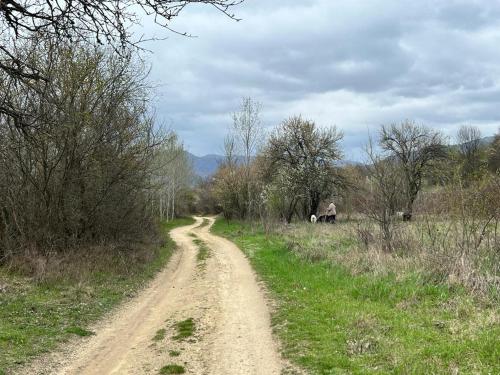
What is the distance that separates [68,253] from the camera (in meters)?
14.9

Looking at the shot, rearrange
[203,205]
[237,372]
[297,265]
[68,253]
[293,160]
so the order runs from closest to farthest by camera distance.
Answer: [237,372]
[68,253]
[297,265]
[293,160]
[203,205]

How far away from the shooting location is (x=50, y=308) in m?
10.1

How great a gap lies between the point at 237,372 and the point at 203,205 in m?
82.2

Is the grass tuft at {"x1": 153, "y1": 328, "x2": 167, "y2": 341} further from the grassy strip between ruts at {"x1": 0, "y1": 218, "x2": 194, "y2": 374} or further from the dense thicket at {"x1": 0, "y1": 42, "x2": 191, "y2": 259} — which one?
the dense thicket at {"x1": 0, "y1": 42, "x2": 191, "y2": 259}

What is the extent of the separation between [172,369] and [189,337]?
170cm

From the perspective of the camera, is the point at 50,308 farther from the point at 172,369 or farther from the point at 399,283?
the point at 399,283

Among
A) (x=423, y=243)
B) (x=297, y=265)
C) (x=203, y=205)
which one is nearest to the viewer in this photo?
(x=423, y=243)

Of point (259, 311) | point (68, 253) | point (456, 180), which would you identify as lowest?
point (259, 311)

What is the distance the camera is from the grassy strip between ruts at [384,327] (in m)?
6.07

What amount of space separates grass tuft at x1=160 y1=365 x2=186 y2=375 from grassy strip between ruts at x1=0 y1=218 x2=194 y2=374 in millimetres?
2127

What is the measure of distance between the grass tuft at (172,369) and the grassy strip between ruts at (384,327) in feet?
5.04

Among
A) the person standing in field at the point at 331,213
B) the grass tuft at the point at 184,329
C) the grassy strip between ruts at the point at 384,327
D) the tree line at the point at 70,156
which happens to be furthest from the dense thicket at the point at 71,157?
the person standing in field at the point at 331,213

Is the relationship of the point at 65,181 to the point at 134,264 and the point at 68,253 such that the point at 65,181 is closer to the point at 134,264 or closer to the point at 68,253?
the point at 68,253

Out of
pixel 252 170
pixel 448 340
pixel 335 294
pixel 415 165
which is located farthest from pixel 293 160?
pixel 448 340
